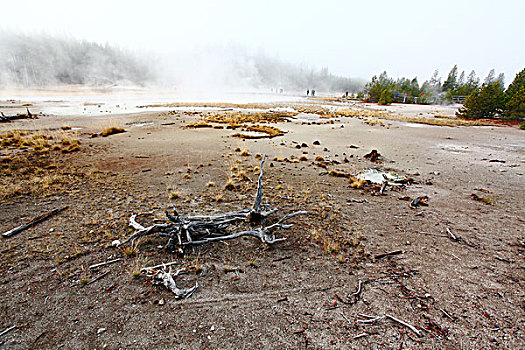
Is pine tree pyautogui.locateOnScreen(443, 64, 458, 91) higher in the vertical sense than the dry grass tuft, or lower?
higher

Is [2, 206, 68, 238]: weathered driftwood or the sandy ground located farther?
[2, 206, 68, 238]: weathered driftwood

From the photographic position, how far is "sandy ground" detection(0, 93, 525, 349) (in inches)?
119

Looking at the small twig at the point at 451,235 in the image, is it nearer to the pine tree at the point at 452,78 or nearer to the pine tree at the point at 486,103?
the pine tree at the point at 486,103

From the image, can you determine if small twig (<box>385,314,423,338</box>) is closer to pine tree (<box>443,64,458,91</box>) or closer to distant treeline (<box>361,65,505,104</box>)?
distant treeline (<box>361,65,505,104</box>)

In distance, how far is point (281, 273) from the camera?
13.7ft

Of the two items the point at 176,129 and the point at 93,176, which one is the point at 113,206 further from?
the point at 176,129

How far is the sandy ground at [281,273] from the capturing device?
9.94 ft

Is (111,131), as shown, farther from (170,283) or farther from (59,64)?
(59,64)

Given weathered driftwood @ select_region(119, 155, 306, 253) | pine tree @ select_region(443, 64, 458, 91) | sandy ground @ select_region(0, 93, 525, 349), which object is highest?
pine tree @ select_region(443, 64, 458, 91)

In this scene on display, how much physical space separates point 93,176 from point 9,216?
308 cm

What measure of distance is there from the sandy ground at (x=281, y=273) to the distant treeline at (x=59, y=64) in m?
117

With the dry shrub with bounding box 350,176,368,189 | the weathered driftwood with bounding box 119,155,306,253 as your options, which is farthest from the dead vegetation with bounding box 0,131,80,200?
the dry shrub with bounding box 350,176,368,189

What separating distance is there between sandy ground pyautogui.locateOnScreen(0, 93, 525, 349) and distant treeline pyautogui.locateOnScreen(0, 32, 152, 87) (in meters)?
117

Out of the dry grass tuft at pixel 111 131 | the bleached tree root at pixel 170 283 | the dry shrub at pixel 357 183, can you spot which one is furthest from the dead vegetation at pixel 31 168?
the dry shrub at pixel 357 183
